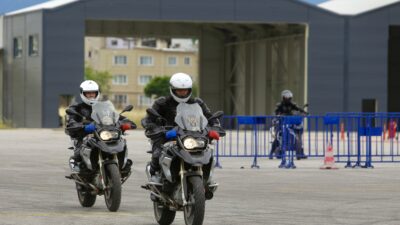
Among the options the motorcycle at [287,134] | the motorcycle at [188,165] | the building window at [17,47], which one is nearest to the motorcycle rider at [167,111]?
the motorcycle at [188,165]

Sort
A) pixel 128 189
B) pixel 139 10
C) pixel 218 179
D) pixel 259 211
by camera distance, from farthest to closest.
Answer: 1. pixel 139 10
2. pixel 218 179
3. pixel 128 189
4. pixel 259 211

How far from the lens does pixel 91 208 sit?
15609mm

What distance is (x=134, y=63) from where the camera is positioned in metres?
165

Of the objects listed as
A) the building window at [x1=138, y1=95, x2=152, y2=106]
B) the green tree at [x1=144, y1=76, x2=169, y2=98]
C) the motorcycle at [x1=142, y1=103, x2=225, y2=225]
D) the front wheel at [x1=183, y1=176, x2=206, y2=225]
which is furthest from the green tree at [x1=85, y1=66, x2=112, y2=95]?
the front wheel at [x1=183, y1=176, x2=206, y2=225]

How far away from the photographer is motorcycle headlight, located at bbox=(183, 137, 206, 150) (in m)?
12.4

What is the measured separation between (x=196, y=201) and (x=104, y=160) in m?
3.01

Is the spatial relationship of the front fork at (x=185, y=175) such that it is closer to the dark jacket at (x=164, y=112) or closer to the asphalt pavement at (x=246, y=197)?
the dark jacket at (x=164, y=112)

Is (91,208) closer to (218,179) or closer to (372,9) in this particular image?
(218,179)

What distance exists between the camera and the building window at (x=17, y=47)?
6197cm

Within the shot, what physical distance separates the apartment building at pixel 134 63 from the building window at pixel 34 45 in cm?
10199

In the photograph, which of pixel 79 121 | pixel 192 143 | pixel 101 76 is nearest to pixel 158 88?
pixel 101 76

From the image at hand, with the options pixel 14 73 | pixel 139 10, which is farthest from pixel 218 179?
pixel 14 73

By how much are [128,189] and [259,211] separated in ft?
13.9

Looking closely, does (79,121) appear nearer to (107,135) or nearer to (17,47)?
(107,135)
